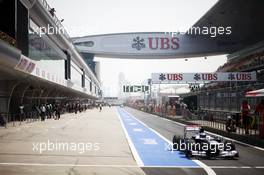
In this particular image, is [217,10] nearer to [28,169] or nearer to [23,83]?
[23,83]

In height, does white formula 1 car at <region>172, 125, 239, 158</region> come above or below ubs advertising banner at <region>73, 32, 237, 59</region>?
below

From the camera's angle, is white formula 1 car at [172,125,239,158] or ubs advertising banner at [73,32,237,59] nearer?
white formula 1 car at [172,125,239,158]

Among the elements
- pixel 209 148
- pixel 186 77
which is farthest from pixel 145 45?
pixel 209 148

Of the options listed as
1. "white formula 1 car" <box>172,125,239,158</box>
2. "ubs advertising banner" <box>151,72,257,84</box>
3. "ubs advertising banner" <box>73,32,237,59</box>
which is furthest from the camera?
"ubs advertising banner" <box>73,32,237,59</box>

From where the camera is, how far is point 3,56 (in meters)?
19.9

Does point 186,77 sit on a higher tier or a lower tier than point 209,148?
higher

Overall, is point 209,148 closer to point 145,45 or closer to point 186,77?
point 186,77

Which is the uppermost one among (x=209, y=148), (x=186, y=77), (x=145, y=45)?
(x=145, y=45)

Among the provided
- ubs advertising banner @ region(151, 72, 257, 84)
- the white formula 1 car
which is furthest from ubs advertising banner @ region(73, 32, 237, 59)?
the white formula 1 car

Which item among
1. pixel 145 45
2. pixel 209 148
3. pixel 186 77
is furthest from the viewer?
pixel 145 45

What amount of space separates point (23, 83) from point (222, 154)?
24878mm

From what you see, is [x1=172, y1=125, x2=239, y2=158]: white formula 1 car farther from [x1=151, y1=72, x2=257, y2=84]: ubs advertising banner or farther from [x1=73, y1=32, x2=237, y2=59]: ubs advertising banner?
[x1=73, y1=32, x2=237, y2=59]: ubs advertising banner

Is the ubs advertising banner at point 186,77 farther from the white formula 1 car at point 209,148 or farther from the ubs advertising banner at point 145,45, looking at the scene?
the white formula 1 car at point 209,148

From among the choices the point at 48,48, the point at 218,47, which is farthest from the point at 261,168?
the point at 218,47
